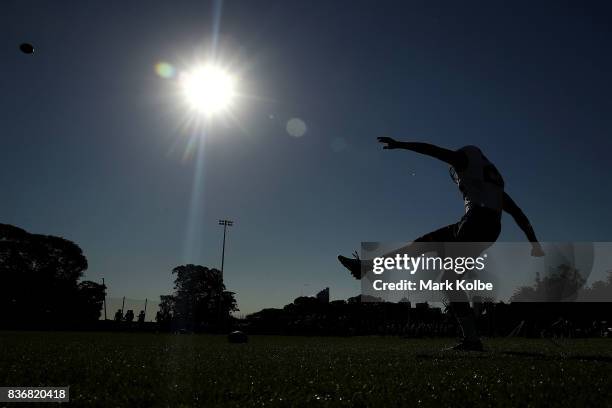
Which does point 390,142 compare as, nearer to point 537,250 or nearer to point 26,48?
point 537,250

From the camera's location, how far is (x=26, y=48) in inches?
461

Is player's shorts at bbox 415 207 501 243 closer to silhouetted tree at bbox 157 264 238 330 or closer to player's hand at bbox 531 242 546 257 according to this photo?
player's hand at bbox 531 242 546 257

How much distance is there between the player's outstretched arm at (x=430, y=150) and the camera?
21.7 ft

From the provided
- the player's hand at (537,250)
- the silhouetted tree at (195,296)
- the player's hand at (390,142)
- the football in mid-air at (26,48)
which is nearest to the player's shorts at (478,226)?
the player's hand at (537,250)

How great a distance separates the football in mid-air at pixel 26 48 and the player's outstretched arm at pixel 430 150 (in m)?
Answer: 10.7

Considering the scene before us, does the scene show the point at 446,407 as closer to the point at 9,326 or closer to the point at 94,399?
the point at 94,399

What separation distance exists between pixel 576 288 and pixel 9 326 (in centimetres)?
6441

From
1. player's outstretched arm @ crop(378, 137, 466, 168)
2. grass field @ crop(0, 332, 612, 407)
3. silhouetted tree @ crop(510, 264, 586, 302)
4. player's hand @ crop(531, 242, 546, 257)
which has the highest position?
player's outstretched arm @ crop(378, 137, 466, 168)

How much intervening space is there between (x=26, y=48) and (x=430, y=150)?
1160 cm

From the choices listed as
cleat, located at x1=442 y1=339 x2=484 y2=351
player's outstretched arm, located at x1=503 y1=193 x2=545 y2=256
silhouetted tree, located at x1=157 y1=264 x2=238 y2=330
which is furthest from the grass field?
silhouetted tree, located at x1=157 y1=264 x2=238 y2=330

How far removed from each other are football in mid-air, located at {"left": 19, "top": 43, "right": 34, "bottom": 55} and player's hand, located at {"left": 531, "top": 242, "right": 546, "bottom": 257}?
13246 millimetres

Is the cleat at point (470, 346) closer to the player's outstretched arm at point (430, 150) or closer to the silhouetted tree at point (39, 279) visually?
the player's outstretched arm at point (430, 150)

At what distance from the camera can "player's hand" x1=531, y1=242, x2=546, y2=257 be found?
6.62 m

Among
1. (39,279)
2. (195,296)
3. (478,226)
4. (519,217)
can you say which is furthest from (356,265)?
(195,296)
